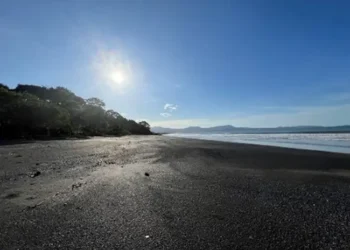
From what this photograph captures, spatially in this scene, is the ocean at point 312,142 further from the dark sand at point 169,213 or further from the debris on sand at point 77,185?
the debris on sand at point 77,185

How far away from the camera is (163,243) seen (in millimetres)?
3947

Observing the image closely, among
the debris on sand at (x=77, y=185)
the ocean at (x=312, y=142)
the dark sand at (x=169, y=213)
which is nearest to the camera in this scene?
the dark sand at (x=169, y=213)

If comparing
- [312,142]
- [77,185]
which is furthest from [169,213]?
[312,142]

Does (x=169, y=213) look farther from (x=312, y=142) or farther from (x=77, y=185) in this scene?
(x=312, y=142)

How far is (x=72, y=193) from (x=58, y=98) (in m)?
86.1

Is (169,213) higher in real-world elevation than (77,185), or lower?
lower

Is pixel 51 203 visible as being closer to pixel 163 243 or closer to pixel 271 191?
pixel 163 243

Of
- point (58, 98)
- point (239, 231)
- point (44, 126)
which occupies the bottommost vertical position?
point (239, 231)

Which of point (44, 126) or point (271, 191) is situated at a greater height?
point (44, 126)

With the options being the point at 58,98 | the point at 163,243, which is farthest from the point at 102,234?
the point at 58,98

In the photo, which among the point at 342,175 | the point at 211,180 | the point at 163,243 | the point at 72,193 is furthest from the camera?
the point at 342,175

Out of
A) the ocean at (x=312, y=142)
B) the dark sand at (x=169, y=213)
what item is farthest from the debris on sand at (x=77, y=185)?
the ocean at (x=312, y=142)

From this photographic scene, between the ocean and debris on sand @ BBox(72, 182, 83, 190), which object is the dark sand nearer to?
debris on sand @ BBox(72, 182, 83, 190)

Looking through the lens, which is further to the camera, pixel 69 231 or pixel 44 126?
pixel 44 126
